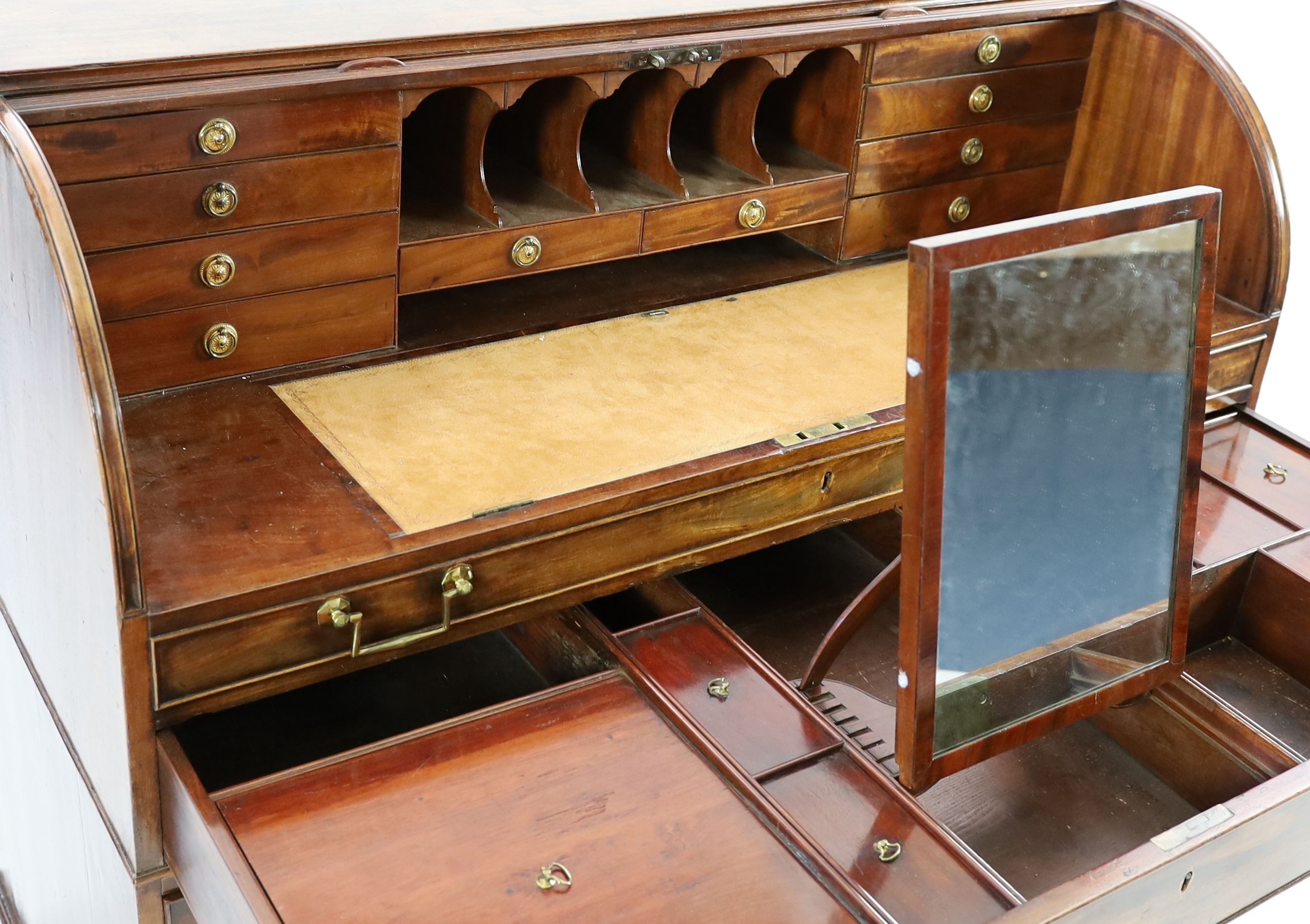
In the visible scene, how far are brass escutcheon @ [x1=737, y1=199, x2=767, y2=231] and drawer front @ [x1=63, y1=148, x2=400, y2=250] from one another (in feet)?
1.91

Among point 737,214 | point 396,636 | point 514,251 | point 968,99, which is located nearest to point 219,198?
point 514,251

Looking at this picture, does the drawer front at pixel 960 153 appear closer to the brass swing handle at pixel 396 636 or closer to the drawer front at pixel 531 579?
the drawer front at pixel 531 579

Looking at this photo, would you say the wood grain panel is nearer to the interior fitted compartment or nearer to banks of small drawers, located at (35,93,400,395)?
the interior fitted compartment

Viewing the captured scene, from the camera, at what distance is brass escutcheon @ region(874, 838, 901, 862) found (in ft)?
5.17

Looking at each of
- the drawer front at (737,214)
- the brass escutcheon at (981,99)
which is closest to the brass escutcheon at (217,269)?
the drawer front at (737,214)

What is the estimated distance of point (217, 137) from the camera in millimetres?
1755

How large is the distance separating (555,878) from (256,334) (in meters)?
0.86

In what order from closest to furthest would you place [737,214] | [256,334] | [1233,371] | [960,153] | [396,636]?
[396,636], [256,334], [737,214], [1233,371], [960,153]

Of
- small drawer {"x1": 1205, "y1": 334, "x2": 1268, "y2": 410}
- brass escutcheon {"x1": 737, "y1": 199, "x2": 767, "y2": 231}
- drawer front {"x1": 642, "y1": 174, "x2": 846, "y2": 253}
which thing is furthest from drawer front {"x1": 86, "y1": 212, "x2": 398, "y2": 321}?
small drawer {"x1": 1205, "y1": 334, "x2": 1268, "y2": 410}

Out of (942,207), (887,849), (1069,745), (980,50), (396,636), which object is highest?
(980,50)

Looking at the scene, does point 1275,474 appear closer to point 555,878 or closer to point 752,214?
point 752,214

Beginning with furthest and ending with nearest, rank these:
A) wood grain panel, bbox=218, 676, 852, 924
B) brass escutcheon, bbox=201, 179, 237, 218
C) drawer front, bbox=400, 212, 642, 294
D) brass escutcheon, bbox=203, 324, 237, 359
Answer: drawer front, bbox=400, 212, 642, 294, brass escutcheon, bbox=203, 324, 237, 359, brass escutcheon, bbox=201, 179, 237, 218, wood grain panel, bbox=218, 676, 852, 924

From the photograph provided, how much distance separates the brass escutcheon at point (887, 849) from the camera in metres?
1.58

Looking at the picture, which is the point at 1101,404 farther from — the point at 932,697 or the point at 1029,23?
the point at 1029,23
